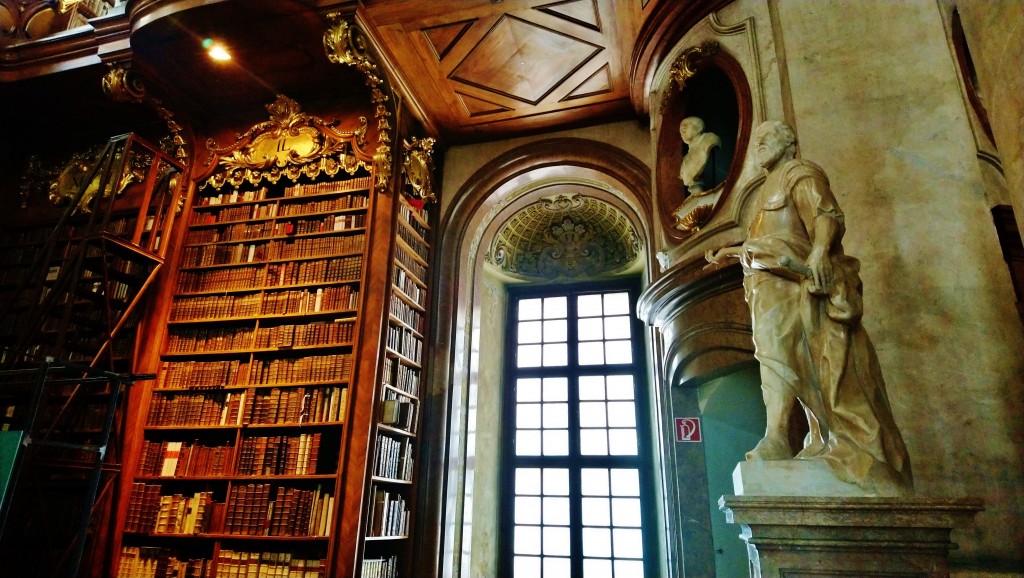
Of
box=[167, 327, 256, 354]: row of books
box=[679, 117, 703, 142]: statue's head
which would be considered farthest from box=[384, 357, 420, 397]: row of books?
box=[679, 117, 703, 142]: statue's head

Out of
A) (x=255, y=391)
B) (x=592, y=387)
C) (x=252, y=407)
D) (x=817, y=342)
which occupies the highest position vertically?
(x=592, y=387)

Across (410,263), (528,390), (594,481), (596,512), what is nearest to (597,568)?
(596,512)

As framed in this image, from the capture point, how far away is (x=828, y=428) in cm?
194

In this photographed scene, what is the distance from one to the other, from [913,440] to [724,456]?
6.02ft

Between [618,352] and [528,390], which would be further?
[528,390]

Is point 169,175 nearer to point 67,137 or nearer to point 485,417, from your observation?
point 67,137

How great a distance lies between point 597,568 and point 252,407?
3874 millimetres

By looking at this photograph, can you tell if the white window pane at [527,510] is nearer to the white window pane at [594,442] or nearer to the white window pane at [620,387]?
the white window pane at [594,442]

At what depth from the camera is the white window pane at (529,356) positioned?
23.4ft

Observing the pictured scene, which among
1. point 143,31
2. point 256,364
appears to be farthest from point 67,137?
point 256,364

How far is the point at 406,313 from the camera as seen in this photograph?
483cm

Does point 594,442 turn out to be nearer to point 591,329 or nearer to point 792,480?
point 591,329

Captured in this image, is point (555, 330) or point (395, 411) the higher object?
point (555, 330)

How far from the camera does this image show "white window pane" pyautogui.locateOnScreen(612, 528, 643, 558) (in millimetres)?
6012
